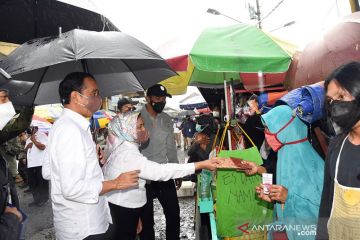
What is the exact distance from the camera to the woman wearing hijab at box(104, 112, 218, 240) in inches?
112

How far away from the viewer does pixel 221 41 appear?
9.16ft

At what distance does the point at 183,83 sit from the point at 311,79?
2.13 meters

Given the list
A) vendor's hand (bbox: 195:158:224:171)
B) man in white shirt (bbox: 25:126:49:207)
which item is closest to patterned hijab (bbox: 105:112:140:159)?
vendor's hand (bbox: 195:158:224:171)

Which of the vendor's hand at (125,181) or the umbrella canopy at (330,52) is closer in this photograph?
the vendor's hand at (125,181)

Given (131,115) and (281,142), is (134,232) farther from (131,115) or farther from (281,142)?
(281,142)

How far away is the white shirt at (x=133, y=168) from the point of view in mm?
2834

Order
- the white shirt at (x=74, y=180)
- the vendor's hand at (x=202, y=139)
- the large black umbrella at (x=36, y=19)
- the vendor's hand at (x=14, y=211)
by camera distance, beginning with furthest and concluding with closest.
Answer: the vendor's hand at (x=202, y=139), the large black umbrella at (x=36, y=19), the vendor's hand at (x=14, y=211), the white shirt at (x=74, y=180)

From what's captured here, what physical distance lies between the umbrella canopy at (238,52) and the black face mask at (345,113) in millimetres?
880

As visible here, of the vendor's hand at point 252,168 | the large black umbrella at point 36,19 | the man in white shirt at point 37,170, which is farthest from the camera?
the man in white shirt at point 37,170

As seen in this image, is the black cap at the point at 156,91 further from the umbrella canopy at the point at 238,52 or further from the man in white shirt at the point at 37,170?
the man in white shirt at the point at 37,170

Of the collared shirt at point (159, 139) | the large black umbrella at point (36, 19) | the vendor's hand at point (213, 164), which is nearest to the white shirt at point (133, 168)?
the vendor's hand at point (213, 164)

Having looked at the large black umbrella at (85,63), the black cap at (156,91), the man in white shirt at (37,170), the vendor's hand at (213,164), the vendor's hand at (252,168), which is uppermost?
the large black umbrella at (85,63)

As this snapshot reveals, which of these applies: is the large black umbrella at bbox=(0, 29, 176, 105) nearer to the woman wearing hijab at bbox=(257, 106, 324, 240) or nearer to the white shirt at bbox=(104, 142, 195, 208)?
the white shirt at bbox=(104, 142, 195, 208)

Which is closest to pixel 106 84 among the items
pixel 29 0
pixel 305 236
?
pixel 29 0
